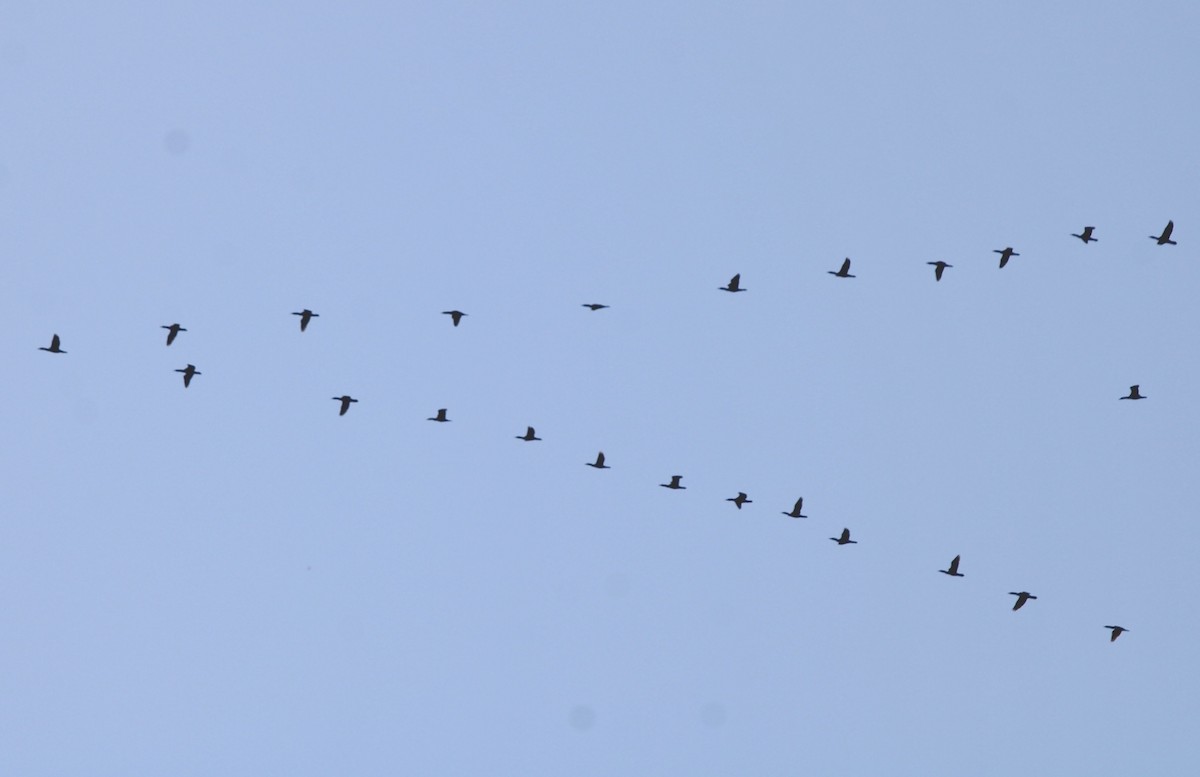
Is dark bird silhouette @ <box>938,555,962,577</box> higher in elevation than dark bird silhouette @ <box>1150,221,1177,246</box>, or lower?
lower

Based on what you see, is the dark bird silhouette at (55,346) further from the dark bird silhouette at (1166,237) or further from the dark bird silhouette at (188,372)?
the dark bird silhouette at (1166,237)

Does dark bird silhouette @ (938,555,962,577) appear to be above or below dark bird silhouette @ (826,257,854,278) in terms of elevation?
below

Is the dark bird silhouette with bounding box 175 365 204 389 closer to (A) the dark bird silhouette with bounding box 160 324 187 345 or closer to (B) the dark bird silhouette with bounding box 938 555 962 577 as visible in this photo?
(A) the dark bird silhouette with bounding box 160 324 187 345

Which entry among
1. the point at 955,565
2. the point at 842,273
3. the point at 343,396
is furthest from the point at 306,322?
the point at 955,565

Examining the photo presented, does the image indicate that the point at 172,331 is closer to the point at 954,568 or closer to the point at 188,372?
the point at 188,372

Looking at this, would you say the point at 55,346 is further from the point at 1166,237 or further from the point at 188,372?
the point at 1166,237

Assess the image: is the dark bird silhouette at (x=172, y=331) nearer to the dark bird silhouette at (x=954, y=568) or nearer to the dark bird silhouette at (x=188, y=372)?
the dark bird silhouette at (x=188, y=372)

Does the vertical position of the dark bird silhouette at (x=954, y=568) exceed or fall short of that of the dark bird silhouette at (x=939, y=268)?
it falls short

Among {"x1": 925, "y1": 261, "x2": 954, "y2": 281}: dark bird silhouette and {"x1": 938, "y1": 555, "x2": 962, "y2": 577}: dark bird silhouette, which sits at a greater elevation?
{"x1": 925, "y1": 261, "x2": 954, "y2": 281}: dark bird silhouette

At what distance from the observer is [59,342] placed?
9950cm

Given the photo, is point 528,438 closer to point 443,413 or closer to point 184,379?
point 443,413

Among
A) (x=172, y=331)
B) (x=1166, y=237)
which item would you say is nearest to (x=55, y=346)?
(x=172, y=331)

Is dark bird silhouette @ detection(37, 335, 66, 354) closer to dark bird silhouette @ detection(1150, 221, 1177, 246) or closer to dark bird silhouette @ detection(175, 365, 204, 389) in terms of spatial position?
dark bird silhouette @ detection(175, 365, 204, 389)

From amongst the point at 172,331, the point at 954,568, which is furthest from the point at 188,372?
the point at 954,568
